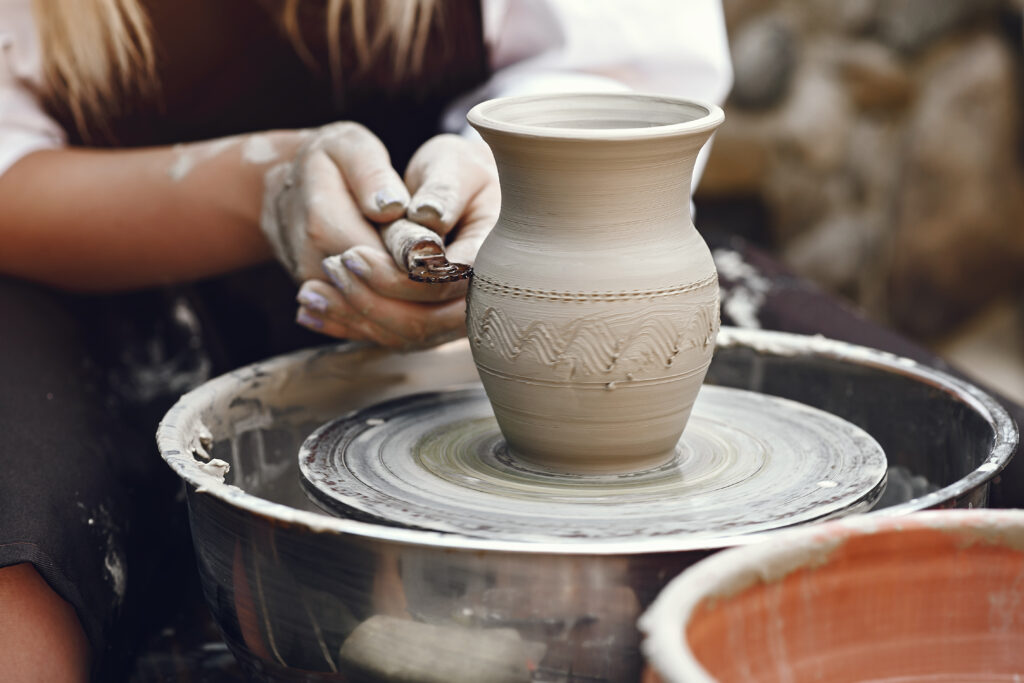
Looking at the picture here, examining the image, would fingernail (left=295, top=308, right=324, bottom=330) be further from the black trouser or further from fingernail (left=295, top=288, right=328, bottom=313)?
the black trouser

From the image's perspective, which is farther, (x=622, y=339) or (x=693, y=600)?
(x=622, y=339)

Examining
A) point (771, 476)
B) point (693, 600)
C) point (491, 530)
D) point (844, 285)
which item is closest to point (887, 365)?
point (771, 476)

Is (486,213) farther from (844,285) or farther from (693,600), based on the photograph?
(844,285)

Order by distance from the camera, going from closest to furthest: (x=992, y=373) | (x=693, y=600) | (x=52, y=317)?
(x=693, y=600) → (x=52, y=317) → (x=992, y=373)

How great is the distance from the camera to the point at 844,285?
11.9ft

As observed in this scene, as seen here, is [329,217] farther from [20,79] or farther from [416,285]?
[20,79]

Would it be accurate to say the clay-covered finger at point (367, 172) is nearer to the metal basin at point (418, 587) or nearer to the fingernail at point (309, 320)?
the fingernail at point (309, 320)

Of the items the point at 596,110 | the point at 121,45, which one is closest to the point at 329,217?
the point at 596,110

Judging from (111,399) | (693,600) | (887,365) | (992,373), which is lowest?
(992,373)

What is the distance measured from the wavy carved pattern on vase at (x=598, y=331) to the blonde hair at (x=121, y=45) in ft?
2.20

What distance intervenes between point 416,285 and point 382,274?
0.12 feet

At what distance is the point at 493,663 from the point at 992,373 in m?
3.04

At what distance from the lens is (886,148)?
11.5 ft

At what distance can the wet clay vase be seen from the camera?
98cm
